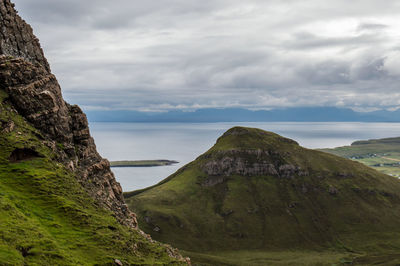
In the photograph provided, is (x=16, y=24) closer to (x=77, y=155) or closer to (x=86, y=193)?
(x=77, y=155)

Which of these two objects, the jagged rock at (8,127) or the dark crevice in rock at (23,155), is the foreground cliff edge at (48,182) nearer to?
the jagged rock at (8,127)

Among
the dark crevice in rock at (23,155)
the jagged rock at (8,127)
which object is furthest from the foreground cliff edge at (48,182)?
the dark crevice in rock at (23,155)

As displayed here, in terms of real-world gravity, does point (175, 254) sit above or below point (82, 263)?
below

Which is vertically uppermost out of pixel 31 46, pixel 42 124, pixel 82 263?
pixel 31 46

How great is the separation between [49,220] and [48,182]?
351 inches

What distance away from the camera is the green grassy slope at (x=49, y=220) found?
46062mm

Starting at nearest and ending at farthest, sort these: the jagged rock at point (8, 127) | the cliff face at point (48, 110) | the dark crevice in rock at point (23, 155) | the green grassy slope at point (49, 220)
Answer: the green grassy slope at point (49, 220), the dark crevice in rock at point (23, 155), the jagged rock at point (8, 127), the cliff face at point (48, 110)

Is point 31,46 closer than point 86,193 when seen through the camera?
No

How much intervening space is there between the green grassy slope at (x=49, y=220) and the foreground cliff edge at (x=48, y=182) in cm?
12

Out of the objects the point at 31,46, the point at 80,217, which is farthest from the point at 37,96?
the point at 80,217

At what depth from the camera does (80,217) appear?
195 ft

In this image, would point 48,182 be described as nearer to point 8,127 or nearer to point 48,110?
point 8,127

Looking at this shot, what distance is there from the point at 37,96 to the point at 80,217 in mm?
30530

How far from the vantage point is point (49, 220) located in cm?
5534
